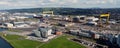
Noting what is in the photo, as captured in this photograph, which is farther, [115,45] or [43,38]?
[43,38]

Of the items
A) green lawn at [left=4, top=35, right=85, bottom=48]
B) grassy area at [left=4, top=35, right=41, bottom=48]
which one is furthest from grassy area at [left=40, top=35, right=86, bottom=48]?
grassy area at [left=4, top=35, right=41, bottom=48]

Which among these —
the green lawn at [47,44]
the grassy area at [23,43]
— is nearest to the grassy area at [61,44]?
the green lawn at [47,44]

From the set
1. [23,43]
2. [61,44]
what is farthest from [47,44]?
[23,43]

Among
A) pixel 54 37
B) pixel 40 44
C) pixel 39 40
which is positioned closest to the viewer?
pixel 40 44

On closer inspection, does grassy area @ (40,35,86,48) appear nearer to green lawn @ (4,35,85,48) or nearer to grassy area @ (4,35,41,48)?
green lawn @ (4,35,85,48)

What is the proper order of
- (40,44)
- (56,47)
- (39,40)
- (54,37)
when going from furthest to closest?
1. (54,37)
2. (39,40)
3. (40,44)
4. (56,47)

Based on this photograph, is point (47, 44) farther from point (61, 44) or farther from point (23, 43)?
point (23, 43)

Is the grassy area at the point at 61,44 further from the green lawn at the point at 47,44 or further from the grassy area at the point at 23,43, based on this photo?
the grassy area at the point at 23,43

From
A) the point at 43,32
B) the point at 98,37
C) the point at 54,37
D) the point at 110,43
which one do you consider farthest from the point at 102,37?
the point at 43,32

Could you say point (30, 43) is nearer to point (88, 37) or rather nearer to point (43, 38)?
point (43, 38)

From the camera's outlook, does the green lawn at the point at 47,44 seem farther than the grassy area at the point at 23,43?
No

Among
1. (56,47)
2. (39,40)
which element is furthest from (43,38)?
(56,47)
